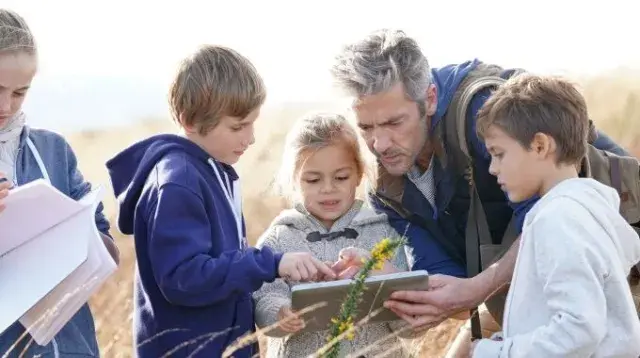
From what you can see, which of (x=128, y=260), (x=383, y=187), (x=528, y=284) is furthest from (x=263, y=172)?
(x=528, y=284)

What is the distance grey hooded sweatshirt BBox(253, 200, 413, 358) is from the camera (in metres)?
4.82

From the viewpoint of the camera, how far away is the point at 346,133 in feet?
16.8

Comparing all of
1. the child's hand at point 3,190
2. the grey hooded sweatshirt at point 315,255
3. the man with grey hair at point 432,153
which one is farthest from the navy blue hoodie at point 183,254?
the man with grey hair at point 432,153

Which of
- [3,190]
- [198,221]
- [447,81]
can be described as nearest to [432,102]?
[447,81]

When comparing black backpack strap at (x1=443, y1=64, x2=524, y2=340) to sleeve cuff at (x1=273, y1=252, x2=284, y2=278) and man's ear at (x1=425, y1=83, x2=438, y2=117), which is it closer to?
man's ear at (x1=425, y1=83, x2=438, y2=117)

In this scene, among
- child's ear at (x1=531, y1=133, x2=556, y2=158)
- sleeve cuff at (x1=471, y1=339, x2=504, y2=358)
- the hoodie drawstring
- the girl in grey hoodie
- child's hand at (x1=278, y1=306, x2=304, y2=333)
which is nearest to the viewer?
sleeve cuff at (x1=471, y1=339, x2=504, y2=358)

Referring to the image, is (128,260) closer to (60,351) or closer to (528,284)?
(60,351)

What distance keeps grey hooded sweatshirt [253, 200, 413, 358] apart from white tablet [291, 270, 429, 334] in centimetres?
13

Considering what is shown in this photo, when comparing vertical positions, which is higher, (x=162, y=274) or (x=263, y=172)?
(x=162, y=274)

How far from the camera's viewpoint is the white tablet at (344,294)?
4.29 m

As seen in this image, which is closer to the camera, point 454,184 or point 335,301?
point 335,301

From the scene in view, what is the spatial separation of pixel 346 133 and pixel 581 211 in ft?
4.55

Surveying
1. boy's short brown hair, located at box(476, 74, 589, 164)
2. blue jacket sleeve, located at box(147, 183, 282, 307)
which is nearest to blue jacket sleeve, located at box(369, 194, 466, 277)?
boy's short brown hair, located at box(476, 74, 589, 164)

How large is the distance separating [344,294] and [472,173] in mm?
1013
